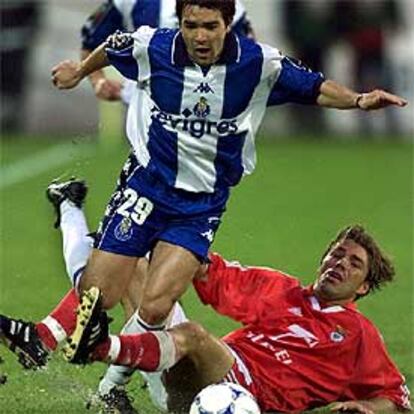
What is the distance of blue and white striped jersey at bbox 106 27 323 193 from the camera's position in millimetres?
8172

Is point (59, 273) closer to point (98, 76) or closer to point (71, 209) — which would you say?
point (98, 76)

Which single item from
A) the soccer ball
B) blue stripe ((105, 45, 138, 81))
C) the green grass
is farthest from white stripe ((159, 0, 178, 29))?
the soccer ball

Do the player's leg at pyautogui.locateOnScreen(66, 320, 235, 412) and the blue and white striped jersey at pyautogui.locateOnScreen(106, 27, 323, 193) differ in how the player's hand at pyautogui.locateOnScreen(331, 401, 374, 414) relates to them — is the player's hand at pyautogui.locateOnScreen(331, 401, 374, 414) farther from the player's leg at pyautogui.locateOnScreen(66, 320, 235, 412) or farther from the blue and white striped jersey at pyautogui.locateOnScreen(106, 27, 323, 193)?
the blue and white striped jersey at pyautogui.locateOnScreen(106, 27, 323, 193)

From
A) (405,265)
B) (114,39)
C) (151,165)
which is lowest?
(405,265)

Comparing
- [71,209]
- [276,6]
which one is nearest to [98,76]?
[71,209]

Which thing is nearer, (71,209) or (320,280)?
(320,280)

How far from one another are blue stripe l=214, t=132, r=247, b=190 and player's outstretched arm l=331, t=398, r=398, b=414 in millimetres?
1142

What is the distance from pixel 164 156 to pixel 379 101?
104cm

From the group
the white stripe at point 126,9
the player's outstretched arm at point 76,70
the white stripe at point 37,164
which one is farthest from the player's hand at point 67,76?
the white stripe at point 37,164

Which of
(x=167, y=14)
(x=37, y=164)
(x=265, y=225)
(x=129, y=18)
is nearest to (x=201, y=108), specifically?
(x=167, y=14)

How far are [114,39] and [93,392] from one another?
1643 millimetres

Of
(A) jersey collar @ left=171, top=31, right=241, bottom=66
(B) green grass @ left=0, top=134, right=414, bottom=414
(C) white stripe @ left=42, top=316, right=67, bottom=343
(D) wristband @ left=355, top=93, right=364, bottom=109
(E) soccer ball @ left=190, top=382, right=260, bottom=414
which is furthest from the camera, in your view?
(B) green grass @ left=0, top=134, right=414, bottom=414

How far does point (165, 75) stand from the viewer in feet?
26.9

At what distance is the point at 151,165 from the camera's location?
27.1ft
